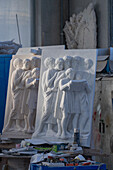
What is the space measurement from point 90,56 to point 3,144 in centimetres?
276

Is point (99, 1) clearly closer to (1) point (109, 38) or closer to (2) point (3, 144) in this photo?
(1) point (109, 38)

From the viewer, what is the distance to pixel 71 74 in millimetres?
10805

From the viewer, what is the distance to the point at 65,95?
10734 millimetres

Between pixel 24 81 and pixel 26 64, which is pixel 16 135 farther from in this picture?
pixel 26 64

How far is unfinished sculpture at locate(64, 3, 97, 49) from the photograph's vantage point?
1819 centimetres

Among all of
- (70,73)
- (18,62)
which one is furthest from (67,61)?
(18,62)

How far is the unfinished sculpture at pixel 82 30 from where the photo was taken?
18.2m

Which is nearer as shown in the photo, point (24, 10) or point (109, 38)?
point (109, 38)

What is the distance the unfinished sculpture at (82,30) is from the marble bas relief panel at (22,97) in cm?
660

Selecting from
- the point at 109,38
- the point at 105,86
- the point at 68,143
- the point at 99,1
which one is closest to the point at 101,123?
the point at 105,86

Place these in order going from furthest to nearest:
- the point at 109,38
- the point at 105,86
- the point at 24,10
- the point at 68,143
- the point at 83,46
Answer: the point at 24,10 → the point at 83,46 → the point at 109,38 → the point at 105,86 → the point at 68,143

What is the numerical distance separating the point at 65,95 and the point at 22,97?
1507 millimetres

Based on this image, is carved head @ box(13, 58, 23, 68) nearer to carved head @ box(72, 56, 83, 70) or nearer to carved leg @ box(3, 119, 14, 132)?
carved leg @ box(3, 119, 14, 132)

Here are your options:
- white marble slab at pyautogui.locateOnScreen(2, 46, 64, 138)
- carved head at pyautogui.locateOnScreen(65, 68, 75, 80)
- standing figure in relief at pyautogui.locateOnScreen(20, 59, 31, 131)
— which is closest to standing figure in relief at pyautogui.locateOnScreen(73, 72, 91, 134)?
carved head at pyautogui.locateOnScreen(65, 68, 75, 80)
